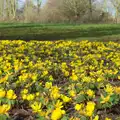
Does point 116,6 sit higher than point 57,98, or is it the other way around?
point 116,6

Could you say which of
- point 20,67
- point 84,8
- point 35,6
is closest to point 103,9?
point 84,8

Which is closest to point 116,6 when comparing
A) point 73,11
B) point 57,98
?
point 73,11

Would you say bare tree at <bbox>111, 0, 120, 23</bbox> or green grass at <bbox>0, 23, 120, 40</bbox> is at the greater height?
bare tree at <bbox>111, 0, 120, 23</bbox>

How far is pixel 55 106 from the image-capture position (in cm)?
246

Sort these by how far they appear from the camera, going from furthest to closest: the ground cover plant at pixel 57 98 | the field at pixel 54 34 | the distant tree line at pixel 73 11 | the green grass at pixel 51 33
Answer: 1. the distant tree line at pixel 73 11
2. the green grass at pixel 51 33
3. the field at pixel 54 34
4. the ground cover plant at pixel 57 98

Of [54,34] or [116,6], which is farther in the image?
[116,6]

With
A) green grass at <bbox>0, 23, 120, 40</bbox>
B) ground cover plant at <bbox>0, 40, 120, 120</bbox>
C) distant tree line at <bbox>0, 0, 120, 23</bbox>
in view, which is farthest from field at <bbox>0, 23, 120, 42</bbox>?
distant tree line at <bbox>0, 0, 120, 23</bbox>

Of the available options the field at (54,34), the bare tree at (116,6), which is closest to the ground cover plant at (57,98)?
the field at (54,34)

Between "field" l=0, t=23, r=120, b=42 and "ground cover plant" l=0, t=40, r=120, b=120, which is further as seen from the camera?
"field" l=0, t=23, r=120, b=42

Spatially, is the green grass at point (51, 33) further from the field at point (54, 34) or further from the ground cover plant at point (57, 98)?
the ground cover plant at point (57, 98)

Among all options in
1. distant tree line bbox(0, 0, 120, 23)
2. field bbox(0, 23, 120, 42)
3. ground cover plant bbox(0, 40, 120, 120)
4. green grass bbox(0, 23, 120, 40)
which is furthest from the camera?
distant tree line bbox(0, 0, 120, 23)

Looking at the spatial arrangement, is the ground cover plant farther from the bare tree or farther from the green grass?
the bare tree

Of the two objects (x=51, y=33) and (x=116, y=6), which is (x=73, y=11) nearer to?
(x=116, y=6)

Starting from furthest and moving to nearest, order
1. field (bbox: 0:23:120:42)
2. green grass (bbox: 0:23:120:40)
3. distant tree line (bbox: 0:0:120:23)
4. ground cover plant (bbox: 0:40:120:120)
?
distant tree line (bbox: 0:0:120:23) → green grass (bbox: 0:23:120:40) → field (bbox: 0:23:120:42) → ground cover plant (bbox: 0:40:120:120)
